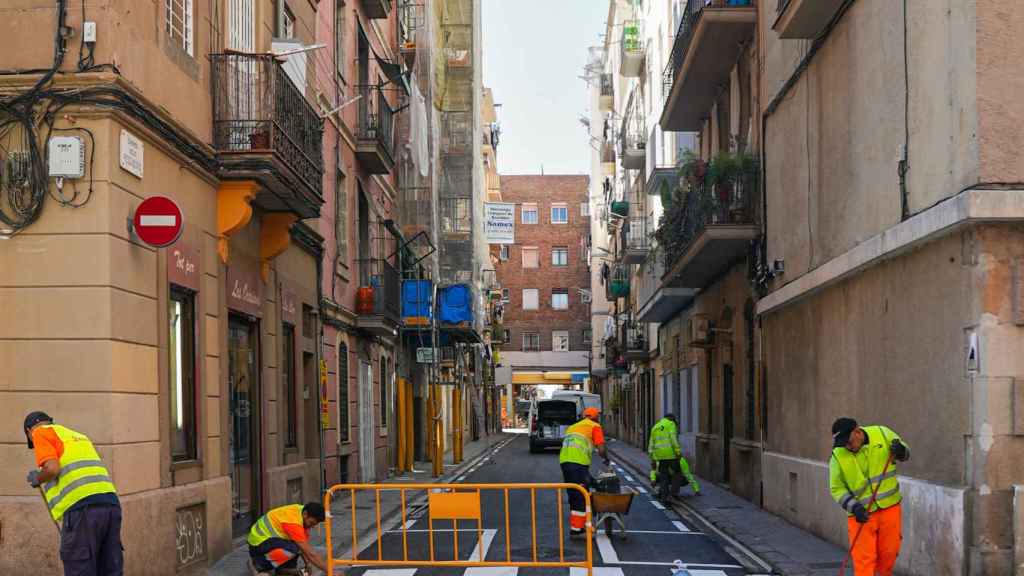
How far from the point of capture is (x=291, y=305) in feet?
61.4

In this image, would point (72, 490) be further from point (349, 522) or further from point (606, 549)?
point (349, 522)

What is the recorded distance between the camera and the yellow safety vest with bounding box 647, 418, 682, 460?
21.0 meters

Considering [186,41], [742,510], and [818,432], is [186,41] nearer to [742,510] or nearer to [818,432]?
[818,432]

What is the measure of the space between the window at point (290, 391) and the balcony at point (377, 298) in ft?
20.7

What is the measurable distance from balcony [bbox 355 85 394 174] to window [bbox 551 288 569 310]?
60.3 metres

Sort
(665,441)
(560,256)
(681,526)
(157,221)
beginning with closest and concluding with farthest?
(157,221)
(681,526)
(665,441)
(560,256)

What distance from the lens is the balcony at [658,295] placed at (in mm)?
29469

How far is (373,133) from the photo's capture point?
85.0 feet

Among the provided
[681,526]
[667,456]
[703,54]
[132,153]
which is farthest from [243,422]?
[703,54]

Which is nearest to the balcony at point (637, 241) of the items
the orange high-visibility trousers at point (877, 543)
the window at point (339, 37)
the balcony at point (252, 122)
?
the window at point (339, 37)

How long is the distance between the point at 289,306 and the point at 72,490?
9828mm

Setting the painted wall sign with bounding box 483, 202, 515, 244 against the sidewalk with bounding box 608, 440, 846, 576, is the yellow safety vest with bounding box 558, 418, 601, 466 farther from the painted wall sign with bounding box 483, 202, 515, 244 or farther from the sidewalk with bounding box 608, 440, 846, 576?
the painted wall sign with bounding box 483, 202, 515, 244

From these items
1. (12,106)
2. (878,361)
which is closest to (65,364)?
(12,106)

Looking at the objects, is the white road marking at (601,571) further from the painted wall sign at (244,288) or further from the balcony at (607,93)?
the balcony at (607,93)
